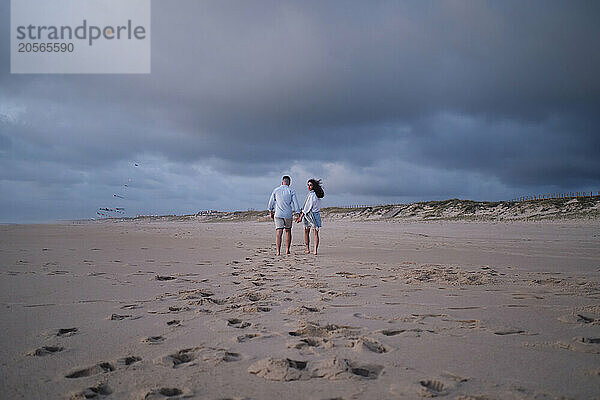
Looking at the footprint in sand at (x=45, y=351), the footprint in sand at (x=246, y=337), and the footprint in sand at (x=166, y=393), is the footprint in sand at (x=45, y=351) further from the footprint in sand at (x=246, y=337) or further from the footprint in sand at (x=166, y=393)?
the footprint in sand at (x=246, y=337)

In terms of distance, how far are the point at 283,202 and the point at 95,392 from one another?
737 cm

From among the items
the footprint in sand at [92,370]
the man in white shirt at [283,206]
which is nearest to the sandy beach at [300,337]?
the footprint in sand at [92,370]

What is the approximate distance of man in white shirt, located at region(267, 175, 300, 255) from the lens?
9094mm

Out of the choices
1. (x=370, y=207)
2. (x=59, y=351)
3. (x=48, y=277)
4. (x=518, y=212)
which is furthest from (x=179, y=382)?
(x=370, y=207)

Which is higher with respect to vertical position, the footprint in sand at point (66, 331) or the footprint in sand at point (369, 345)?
the footprint in sand at point (66, 331)

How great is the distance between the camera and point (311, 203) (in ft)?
30.1

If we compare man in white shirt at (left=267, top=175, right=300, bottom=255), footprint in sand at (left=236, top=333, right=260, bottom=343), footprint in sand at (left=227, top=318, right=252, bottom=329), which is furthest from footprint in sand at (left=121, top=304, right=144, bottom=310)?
man in white shirt at (left=267, top=175, right=300, bottom=255)

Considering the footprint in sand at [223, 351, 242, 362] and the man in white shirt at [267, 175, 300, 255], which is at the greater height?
the man in white shirt at [267, 175, 300, 255]

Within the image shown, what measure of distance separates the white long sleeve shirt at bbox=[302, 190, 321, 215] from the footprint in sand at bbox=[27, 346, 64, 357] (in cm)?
705

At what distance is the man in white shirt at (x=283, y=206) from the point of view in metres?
9.09

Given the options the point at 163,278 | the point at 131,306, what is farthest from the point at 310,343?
the point at 163,278

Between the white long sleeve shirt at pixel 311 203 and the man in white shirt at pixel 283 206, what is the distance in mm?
237

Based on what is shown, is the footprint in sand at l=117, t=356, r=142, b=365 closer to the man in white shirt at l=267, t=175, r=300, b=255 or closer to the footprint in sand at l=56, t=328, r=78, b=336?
the footprint in sand at l=56, t=328, r=78, b=336

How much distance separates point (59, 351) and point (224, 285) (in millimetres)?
2423
